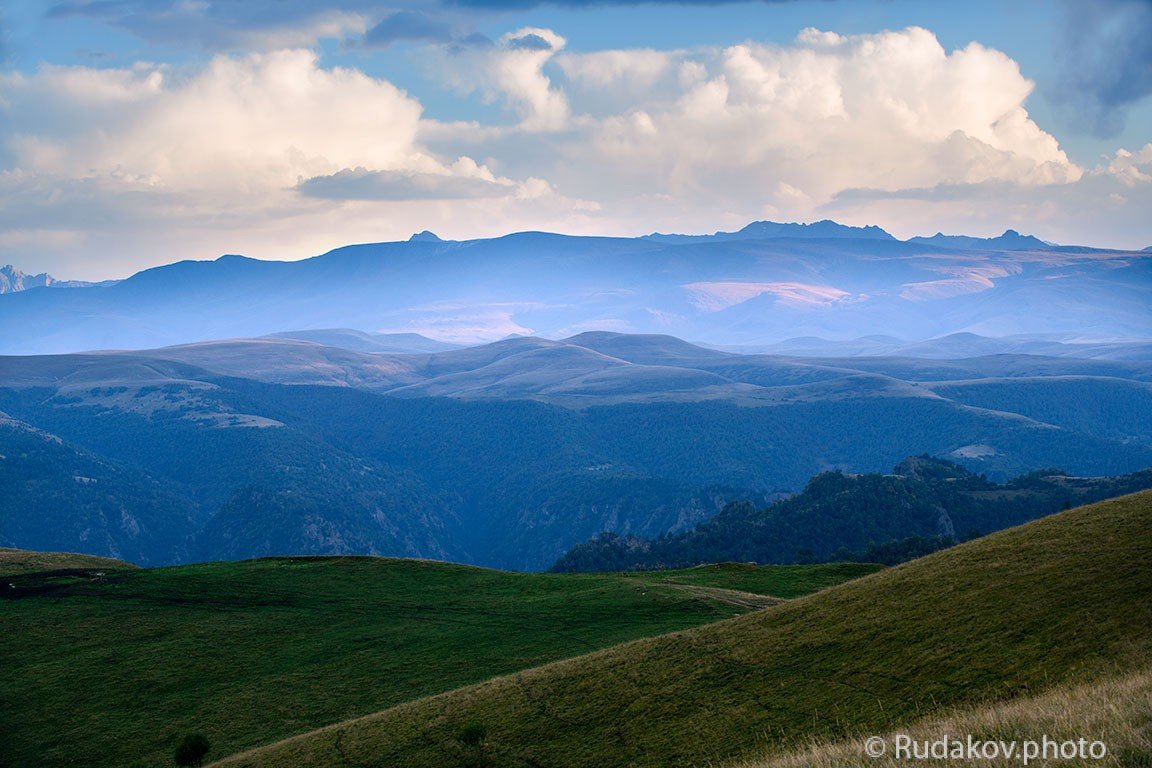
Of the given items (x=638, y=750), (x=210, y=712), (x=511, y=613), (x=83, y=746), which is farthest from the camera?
(x=511, y=613)

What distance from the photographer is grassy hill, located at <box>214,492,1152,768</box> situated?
26.2 meters

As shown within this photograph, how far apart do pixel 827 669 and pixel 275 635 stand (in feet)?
131

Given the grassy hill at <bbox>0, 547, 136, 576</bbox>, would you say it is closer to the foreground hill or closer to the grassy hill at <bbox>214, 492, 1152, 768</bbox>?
the grassy hill at <bbox>214, 492, 1152, 768</bbox>

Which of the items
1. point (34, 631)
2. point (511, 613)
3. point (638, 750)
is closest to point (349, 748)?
point (638, 750)

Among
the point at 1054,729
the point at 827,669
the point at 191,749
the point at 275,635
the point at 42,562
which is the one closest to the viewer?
the point at 1054,729

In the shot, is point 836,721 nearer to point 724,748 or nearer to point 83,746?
point 724,748

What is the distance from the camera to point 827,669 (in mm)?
30672

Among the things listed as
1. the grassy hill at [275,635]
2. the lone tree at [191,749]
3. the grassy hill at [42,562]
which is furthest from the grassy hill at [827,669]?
the grassy hill at [42,562]

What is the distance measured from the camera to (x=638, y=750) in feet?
95.0

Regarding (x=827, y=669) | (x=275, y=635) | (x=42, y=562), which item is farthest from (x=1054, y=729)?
(x=42, y=562)

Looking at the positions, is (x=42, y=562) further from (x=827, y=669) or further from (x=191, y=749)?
(x=827, y=669)

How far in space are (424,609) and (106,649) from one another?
778 inches

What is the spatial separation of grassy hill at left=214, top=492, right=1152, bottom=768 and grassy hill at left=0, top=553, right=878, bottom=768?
9634 millimetres

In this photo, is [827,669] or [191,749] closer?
[827,669]
